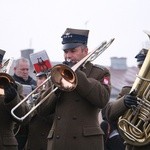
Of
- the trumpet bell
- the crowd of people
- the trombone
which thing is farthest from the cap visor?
the trumpet bell

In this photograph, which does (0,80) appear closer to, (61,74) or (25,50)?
(61,74)

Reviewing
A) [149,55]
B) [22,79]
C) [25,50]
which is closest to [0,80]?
[149,55]

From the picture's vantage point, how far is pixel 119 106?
21.5 ft

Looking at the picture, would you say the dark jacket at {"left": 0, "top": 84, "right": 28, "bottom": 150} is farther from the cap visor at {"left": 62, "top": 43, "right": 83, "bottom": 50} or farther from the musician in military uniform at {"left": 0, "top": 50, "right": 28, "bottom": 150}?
the cap visor at {"left": 62, "top": 43, "right": 83, "bottom": 50}

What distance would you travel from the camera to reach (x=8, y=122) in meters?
6.96

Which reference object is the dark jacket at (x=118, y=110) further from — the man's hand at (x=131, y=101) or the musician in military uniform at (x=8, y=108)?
the musician in military uniform at (x=8, y=108)

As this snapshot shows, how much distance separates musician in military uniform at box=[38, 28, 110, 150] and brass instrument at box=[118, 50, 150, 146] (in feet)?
1.69

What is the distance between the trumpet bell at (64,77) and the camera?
6422 mm

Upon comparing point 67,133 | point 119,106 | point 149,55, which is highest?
point 149,55

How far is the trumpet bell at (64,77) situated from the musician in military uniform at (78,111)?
12 cm

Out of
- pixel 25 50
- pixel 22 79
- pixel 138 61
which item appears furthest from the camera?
pixel 25 50

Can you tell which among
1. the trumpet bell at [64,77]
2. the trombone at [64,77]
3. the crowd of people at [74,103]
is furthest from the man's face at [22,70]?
the trumpet bell at [64,77]

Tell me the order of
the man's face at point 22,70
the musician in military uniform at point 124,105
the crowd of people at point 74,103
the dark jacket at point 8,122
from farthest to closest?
the man's face at point 22,70, the dark jacket at point 8,122, the crowd of people at point 74,103, the musician in military uniform at point 124,105

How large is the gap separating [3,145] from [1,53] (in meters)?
1.29
